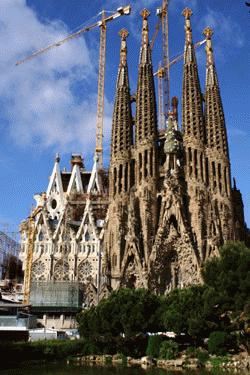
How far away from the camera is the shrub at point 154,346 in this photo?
26.2 meters

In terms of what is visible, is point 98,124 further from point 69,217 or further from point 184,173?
point 184,173

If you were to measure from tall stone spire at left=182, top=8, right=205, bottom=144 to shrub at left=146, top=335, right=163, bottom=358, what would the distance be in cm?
2559

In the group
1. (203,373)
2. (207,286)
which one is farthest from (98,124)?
(203,373)

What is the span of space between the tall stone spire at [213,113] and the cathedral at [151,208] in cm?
11

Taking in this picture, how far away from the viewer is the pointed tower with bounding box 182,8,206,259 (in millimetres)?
43562

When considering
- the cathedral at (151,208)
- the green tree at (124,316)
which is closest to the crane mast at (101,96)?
the cathedral at (151,208)

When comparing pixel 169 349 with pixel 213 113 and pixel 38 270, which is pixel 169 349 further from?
pixel 213 113

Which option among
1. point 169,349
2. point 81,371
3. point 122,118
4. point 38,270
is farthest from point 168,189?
point 81,371

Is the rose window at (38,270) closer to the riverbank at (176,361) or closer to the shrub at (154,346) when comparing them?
the riverbank at (176,361)

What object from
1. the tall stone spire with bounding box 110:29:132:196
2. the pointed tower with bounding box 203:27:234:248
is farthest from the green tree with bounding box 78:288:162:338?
the tall stone spire with bounding box 110:29:132:196

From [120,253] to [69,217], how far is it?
14739 millimetres

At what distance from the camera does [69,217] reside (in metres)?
56.6

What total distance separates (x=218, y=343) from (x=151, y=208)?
21.7 m

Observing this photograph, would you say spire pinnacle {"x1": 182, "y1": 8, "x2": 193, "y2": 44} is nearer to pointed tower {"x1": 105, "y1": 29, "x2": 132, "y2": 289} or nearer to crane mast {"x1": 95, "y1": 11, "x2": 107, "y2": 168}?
pointed tower {"x1": 105, "y1": 29, "x2": 132, "y2": 289}
